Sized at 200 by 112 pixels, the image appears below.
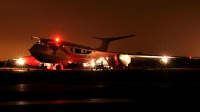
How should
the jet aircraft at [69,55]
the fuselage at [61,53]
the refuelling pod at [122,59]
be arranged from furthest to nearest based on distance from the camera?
the refuelling pod at [122,59]
the jet aircraft at [69,55]
the fuselage at [61,53]

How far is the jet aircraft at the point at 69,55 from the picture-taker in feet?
130

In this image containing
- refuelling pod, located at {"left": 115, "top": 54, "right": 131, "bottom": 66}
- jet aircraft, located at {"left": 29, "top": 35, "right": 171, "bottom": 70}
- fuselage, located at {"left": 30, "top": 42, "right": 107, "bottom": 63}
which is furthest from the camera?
refuelling pod, located at {"left": 115, "top": 54, "right": 131, "bottom": 66}

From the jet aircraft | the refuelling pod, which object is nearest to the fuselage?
the jet aircraft

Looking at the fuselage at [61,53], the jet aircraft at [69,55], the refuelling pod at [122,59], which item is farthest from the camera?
the refuelling pod at [122,59]

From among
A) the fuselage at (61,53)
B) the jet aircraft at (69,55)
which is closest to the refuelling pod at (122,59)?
the jet aircraft at (69,55)

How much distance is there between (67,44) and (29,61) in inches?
252

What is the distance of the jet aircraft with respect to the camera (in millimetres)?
39656

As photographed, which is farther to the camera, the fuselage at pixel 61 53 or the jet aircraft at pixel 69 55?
the jet aircraft at pixel 69 55

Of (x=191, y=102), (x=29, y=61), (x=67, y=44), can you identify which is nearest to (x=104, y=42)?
(x=67, y=44)

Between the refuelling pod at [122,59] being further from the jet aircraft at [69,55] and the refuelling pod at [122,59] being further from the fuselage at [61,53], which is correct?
the fuselage at [61,53]

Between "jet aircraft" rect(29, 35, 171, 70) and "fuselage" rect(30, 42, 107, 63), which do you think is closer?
"fuselage" rect(30, 42, 107, 63)

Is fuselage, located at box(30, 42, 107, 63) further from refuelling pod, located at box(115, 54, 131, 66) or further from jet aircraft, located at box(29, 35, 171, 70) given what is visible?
refuelling pod, located at box(115, 54, 131, 66)

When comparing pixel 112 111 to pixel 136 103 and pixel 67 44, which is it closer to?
pixel 136 103

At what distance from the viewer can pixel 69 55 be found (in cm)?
4503
